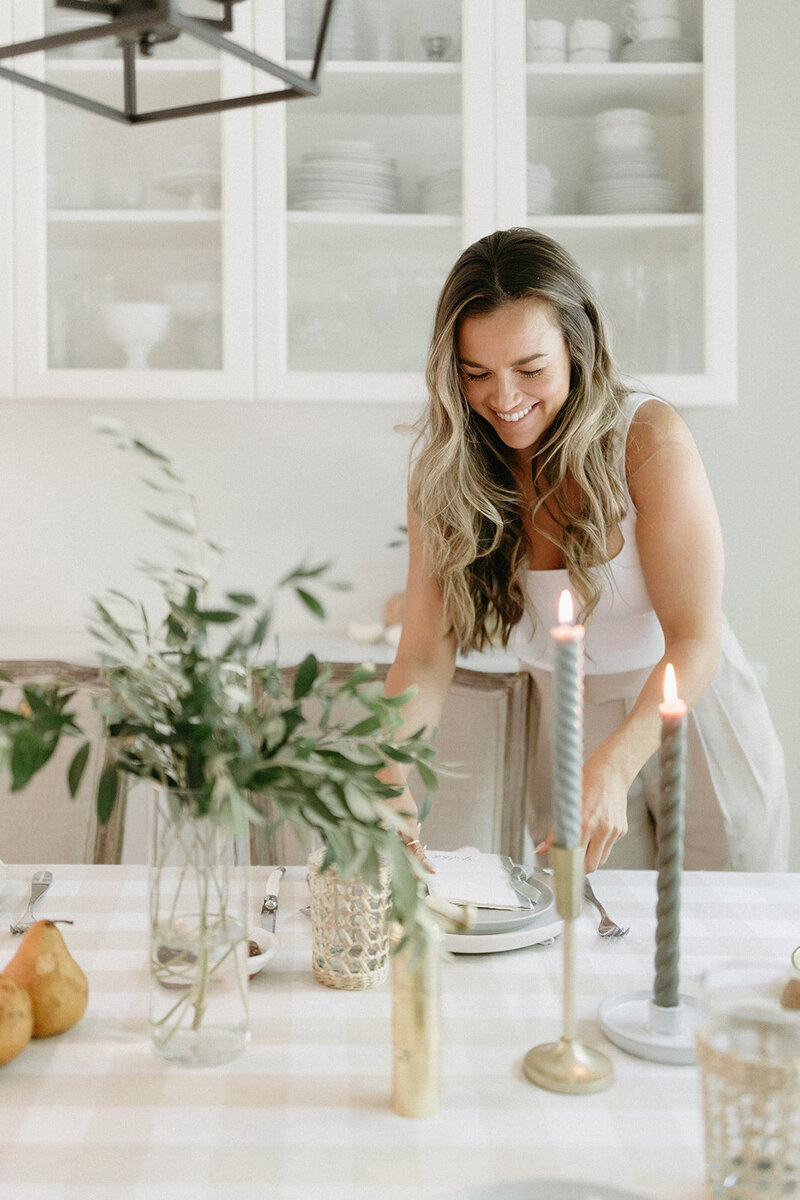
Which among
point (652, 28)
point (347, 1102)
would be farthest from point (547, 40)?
point (347, 1102)

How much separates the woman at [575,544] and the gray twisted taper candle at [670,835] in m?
0.41

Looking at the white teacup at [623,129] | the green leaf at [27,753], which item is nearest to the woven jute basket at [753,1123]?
the green leaf at [27,753]

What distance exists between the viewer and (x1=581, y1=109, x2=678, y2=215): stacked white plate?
7.36 feet

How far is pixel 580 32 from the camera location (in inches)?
87.5

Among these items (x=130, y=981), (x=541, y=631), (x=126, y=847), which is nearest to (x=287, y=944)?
(x=130, y=981)

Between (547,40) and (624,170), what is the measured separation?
303mm

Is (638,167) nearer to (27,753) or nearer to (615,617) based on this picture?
(615,617)

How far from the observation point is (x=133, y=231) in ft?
7.38

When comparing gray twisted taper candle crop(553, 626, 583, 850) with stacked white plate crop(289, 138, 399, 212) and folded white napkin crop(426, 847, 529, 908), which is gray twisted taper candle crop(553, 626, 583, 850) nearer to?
folded white napkin crop(426, 847, 529, 908)

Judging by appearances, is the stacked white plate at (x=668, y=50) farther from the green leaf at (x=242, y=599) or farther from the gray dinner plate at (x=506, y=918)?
the green leaf at (x=242, y=599)

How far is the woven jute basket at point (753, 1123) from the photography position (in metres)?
0.65

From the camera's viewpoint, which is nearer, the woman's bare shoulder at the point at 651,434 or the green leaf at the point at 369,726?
the green leaf at the point at 369,726

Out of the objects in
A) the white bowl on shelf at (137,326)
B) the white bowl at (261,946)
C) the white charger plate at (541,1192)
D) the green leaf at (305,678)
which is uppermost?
the white bowl on shelf at (137,326)

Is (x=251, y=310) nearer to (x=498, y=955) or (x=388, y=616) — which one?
(x=388, y=616)
